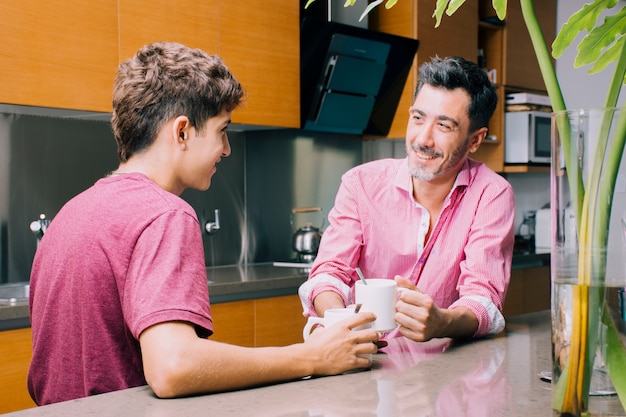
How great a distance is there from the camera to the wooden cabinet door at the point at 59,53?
7.82 ft

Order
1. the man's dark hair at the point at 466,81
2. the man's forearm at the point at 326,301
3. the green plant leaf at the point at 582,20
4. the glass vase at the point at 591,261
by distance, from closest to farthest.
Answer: the glass vase at the point at 591,261 → the green plant leaf at the point at 582,20 → the man's forearm at the point at 326,301 → the man's dark hair at the point at 466,81

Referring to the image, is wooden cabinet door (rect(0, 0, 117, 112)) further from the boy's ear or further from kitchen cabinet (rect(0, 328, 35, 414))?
the boy's ear

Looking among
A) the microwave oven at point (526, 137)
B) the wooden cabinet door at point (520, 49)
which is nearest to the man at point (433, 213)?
the microwave oven at point (526, 137)

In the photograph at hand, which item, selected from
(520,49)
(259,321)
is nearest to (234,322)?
(259,321)

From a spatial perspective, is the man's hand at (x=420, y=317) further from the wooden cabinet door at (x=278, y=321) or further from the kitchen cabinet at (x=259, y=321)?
the wooden cabinet door at (x=278, y=321)

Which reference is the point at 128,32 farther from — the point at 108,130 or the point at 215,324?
the point at 215,324

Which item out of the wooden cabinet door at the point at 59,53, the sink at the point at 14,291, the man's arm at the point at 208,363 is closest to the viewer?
the man's arm at the point at 208,363

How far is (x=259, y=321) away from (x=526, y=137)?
7.56ft

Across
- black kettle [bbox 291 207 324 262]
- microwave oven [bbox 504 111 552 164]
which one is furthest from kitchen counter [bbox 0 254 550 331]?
microwave oven [bbox 504 111 552 164]

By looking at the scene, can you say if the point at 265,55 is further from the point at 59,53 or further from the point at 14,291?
the point at 14,291

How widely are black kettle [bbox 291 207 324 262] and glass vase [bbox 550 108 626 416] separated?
8.65 feet

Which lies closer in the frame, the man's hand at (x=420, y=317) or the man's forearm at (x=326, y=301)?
the man's hand at (x=420, y=317)

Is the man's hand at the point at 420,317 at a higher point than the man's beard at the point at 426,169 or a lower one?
lower

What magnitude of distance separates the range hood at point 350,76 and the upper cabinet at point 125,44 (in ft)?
0.32
